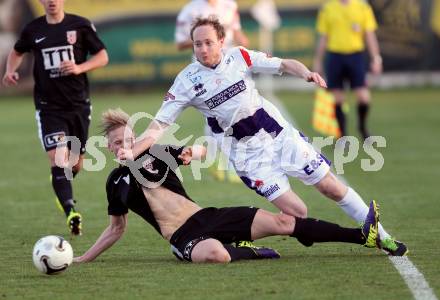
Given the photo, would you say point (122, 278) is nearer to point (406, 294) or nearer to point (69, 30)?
point (406, 294)

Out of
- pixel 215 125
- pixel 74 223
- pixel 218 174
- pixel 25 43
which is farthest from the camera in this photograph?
pixel 218 174

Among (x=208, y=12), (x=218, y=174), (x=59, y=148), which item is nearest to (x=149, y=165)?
(x=59, y=148)

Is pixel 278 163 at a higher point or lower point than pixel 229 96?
lower

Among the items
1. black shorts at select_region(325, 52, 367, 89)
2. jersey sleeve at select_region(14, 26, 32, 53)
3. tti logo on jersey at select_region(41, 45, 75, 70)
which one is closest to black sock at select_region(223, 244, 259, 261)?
tti logo on jersey at select_region(41, 45, 75, 70)

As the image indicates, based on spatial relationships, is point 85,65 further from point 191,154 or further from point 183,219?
point 183,219

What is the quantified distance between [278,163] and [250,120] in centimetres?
40

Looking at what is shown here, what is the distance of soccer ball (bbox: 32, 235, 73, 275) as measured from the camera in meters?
7.01

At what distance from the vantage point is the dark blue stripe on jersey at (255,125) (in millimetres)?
7855

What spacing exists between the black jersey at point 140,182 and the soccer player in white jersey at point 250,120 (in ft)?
0.73

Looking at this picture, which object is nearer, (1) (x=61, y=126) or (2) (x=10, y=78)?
(1) (x=61, y=126)

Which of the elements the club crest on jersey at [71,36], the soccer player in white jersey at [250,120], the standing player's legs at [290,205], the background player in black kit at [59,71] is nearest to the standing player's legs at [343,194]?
the soccer player in white jersey at [250,120]

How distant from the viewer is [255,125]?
7.87m

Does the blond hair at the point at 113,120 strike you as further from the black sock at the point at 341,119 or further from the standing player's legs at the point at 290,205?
the black sock at the point at 341,119

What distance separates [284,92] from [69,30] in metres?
16.1
